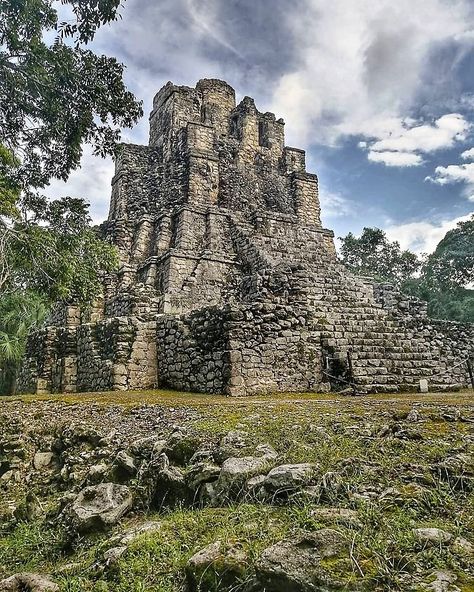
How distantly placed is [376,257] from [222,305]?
30788 mm

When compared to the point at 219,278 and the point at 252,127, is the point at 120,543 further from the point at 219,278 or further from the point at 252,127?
the point at 252,127

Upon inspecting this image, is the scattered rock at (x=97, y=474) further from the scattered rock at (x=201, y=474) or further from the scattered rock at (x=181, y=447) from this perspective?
the scattered rock at (x=201, y=474)

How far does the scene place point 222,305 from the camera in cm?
953

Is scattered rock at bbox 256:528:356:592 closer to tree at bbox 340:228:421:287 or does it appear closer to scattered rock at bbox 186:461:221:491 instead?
scattered rock at bbox 186:461:221:491

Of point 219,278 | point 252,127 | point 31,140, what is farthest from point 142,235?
point 252,127

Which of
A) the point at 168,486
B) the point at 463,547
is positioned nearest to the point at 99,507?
the point at 168,486

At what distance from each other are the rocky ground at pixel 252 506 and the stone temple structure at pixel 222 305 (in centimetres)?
419

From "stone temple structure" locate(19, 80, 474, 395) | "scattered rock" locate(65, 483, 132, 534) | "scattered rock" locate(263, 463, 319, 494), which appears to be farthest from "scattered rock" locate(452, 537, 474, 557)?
"stone temple structure" locate(19, 80, 474, 395)

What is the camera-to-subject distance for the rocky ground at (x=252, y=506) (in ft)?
7.20

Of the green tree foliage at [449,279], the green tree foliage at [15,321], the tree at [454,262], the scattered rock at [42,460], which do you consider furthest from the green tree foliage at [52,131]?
the tree at [454,262]

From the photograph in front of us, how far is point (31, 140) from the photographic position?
34.2 feet

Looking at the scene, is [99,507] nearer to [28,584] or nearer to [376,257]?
[28,584]

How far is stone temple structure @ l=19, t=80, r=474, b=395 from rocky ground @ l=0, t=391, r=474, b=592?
4.19m

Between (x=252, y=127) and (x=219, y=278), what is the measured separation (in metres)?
11.0
